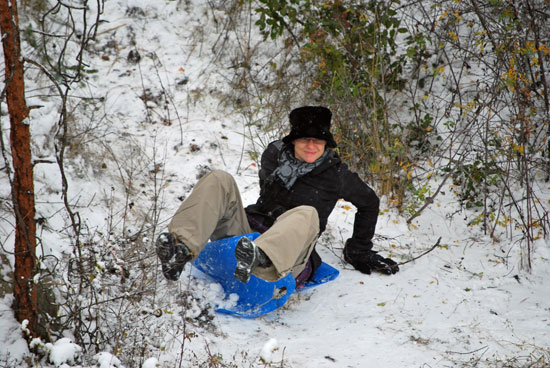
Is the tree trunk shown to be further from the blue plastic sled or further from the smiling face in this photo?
the smiling face

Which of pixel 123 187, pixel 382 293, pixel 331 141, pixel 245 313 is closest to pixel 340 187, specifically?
pixel 331 141

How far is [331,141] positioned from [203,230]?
3.26 ft

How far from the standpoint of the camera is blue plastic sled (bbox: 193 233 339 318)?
2.65 m

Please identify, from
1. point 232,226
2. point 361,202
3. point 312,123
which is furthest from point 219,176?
point 361,202

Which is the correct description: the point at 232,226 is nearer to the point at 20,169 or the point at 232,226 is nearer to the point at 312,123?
the point at 312,123

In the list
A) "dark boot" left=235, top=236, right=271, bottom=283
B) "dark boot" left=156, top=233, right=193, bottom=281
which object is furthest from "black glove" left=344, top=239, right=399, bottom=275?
"dark boot" left=156, top=233, right=193, bottom=281

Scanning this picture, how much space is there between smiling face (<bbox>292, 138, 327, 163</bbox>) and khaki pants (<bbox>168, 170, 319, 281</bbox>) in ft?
1.34

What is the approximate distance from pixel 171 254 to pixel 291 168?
102cm

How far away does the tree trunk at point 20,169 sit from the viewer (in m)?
1.78

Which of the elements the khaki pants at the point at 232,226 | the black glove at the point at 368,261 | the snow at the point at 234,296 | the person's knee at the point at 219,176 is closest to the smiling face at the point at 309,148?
the khaki pants at the point at 232,226

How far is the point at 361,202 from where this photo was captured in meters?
3.18

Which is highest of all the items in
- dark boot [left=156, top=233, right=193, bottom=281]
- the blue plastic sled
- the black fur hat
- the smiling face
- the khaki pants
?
the black fur hat

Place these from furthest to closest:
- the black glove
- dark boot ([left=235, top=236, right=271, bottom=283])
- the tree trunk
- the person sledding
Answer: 1. the black glove
2. the person sledding
3. dark boot ([left=235, top=236, right=271, bottom=283])
4. the tree trunk

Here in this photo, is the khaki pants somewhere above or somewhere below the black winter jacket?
below
